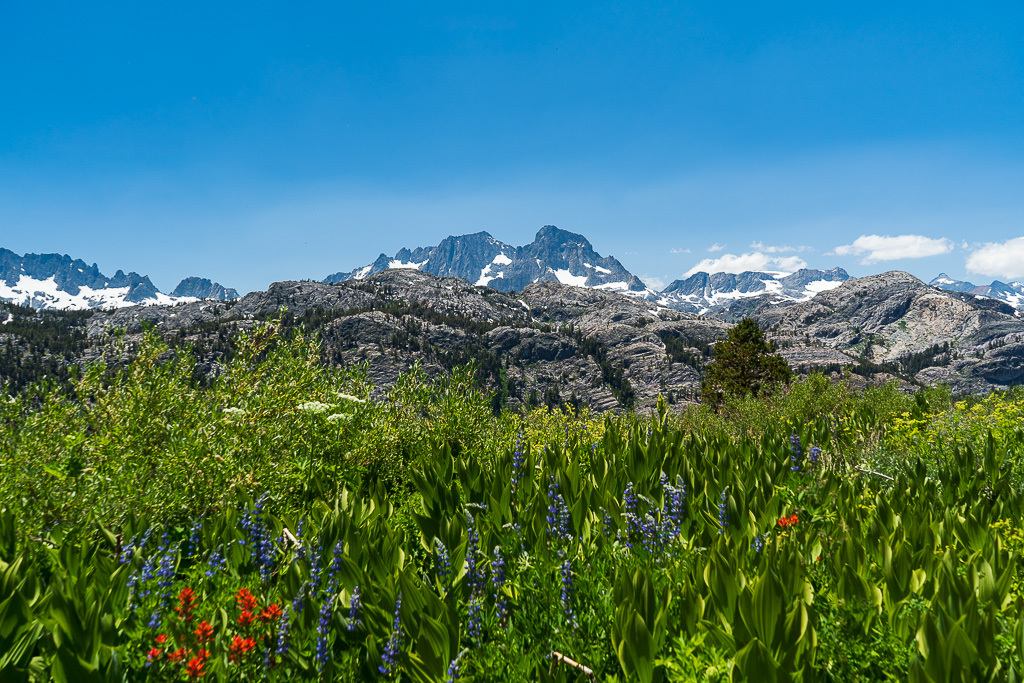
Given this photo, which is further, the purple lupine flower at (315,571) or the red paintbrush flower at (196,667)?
the purple lupine flower at (315,571)

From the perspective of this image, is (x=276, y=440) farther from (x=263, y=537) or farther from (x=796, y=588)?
(x=796, y=588)

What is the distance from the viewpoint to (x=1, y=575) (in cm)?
237

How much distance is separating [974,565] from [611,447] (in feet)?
10.4

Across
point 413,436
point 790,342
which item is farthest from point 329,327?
point 790,342

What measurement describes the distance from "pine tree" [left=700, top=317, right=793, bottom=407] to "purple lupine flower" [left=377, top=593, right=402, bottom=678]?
110ft

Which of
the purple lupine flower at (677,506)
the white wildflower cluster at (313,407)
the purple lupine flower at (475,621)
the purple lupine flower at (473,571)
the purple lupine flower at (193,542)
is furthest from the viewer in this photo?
the white wildflower cluster at (313,407)

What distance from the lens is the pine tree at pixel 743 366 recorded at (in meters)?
33.5

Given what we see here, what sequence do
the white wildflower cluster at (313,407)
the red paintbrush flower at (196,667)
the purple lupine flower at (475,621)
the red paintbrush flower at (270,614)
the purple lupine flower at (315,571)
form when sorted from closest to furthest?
1. the red paintbrush flower at (196,667)
2. the red paintbrush flower at (270,614)
3. the purple lupine flower at (475,621)
4. the purple lupine flower at (315,571)
5. the white wildflower cluster at (313,407)

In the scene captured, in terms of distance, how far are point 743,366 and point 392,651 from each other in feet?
121

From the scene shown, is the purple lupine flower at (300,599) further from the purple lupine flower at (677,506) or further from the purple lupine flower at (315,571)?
the purple lupine flower at (677,506)

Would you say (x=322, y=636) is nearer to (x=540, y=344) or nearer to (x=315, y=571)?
(x=315, y=571)

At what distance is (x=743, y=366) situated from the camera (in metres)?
34.5

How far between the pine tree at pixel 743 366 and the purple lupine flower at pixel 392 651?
1322 inches

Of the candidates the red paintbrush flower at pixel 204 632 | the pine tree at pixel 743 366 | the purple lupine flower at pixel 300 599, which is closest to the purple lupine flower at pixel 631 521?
the purple lupine flower at pixel 300 599
